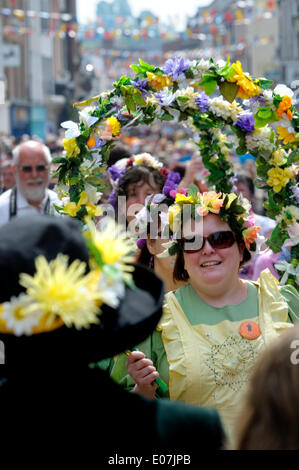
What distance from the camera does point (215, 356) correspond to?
9.21 feet

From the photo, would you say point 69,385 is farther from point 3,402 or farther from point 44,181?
point 44,181

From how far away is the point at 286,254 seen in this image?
3869mm

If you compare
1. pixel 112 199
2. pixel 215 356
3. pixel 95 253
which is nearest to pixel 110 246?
pixel 95 253

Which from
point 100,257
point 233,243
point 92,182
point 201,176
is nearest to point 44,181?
point 201,176

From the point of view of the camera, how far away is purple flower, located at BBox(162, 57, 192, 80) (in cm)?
363

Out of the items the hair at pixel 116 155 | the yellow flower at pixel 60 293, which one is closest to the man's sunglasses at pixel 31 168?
the hair at pixel 116 155

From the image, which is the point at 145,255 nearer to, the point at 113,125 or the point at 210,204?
the point at 113,125

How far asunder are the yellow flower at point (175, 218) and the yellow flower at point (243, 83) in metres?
0.76

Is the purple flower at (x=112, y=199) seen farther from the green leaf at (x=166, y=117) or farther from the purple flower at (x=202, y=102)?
the purple flower at (x=202, y=102)

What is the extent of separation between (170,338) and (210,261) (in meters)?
0.39

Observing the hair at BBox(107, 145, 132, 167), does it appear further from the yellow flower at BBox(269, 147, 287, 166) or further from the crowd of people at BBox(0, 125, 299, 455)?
the yellow flower at BBox(269, 147, 287, 166)

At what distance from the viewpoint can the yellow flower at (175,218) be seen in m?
3.24

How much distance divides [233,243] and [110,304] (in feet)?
5.34

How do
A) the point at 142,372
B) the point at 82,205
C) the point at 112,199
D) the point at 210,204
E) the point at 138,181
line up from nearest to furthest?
the point at 142,372 < the point at 210,204 < the point at 82,205 < the point at 138,181 < the point at 112,199
